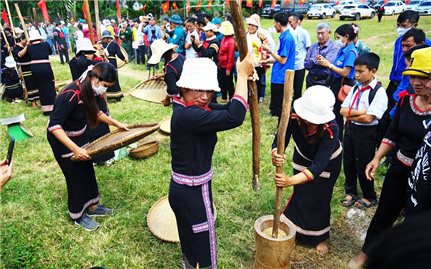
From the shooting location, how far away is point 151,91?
586 cm

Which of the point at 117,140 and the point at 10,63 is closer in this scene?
the point at 117,140

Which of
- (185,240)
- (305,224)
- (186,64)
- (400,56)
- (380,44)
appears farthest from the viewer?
(380,44)

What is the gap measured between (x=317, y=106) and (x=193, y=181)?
1230mm

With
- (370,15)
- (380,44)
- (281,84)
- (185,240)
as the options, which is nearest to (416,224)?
(185,240)

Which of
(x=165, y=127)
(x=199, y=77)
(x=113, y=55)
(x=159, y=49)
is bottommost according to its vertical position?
(x=165, y=127)

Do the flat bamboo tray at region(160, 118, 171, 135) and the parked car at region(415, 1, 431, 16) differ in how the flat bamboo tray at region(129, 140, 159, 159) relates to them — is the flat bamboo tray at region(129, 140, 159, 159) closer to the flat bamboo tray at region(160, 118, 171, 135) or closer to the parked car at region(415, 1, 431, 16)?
the flat bamboo tray at region(160, 118, 171, 135)

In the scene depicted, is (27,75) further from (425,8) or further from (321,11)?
(425,8)

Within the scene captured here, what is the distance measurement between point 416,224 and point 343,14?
29500mm

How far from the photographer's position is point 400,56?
4609 mm

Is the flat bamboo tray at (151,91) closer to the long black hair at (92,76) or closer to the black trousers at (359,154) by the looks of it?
the long black hair at (92,76)

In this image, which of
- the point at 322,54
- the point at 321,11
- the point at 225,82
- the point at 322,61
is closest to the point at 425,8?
the point at 321,11

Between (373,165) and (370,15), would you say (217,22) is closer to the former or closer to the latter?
(373,165)

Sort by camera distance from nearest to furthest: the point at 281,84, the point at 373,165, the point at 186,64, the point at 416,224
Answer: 1. the point at 416,224
2. the point at 186,64
3. the point at 373,165
4. the point at 281,84

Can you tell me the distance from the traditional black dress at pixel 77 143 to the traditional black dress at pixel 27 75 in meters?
5.70
